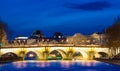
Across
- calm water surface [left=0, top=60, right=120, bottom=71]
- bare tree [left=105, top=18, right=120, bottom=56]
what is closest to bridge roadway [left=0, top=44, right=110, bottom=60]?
bare tree [left=105, top=18, right=120, bottom=56]

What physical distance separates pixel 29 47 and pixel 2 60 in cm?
5227

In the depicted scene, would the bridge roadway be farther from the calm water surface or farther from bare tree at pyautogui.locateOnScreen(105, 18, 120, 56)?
the calm water surface

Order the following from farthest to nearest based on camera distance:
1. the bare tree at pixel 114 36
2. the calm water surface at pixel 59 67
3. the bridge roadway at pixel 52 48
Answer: the bridge roadway at pixel 52 48 < the bare tree at pixel 114 36 < the calm water surface at pixel 59 67

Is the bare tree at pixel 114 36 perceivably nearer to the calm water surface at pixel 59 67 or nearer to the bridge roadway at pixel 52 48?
the bridge roadway at pixel 52 48

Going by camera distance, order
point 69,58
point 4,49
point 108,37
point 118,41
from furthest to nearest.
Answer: point 69,58, point 4,49, point 108,37, point 118,41

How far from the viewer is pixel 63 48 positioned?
19512 cm

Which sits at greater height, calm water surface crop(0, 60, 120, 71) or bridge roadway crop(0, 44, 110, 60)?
bridge roadway crop(0, 44, 110, 60)

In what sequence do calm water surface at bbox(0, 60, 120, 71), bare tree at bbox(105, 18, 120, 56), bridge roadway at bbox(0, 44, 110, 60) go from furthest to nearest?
bridge roadway at bbox(0, 44, 110, 60) → bare tree at bbox(105, 18, 120, 56) → calm water surface at bbox(0, 60, 120, 71)

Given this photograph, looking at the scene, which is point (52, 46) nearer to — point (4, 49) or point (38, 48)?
point (38, 48)

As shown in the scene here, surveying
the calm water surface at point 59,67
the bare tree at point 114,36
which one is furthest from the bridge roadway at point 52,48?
the calm water surface at point 59,67

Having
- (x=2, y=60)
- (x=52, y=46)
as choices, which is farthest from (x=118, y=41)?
(x=52, y=46)

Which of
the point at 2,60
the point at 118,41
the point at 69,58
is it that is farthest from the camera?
the point at 69,58

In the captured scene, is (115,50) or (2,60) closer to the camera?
(2,60)

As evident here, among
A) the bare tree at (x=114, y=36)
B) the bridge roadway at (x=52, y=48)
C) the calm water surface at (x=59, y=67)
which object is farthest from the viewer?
the bridge roadway at (x=52, y=48)
